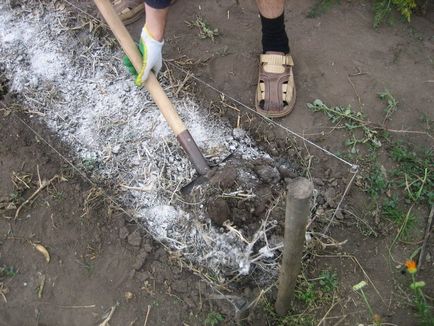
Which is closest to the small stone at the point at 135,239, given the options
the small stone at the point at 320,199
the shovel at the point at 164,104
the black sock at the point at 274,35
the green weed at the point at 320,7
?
the shovel at the point at 164,104

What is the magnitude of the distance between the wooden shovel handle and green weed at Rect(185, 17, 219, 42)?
689 millimetres

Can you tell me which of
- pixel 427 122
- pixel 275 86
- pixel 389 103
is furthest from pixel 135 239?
pixel 427 122

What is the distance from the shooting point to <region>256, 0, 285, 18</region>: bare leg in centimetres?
273

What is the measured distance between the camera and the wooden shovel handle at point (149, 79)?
261 cm

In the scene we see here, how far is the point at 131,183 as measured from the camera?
8.84 feet

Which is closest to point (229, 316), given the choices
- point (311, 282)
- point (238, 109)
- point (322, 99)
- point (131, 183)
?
point (311, 282)

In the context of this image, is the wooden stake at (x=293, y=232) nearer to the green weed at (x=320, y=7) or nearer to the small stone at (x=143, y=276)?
the small stone at (x=143, y=276)

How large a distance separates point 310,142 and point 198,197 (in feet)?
2.46

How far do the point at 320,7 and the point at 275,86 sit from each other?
846 mm

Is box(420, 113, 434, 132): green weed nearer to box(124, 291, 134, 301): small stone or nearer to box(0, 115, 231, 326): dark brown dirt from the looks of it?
box(0, 115, 231, 326): dark brown dirt

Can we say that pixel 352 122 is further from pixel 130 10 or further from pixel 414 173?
pixel 130 10

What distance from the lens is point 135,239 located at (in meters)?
2.46

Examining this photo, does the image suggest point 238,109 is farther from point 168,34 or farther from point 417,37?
point 417,37

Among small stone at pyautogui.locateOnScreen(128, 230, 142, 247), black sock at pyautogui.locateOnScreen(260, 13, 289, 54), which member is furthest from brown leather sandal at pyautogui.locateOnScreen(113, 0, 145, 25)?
small stone at pyautogui.locateOnScreen(128, 230, 142, 247)
